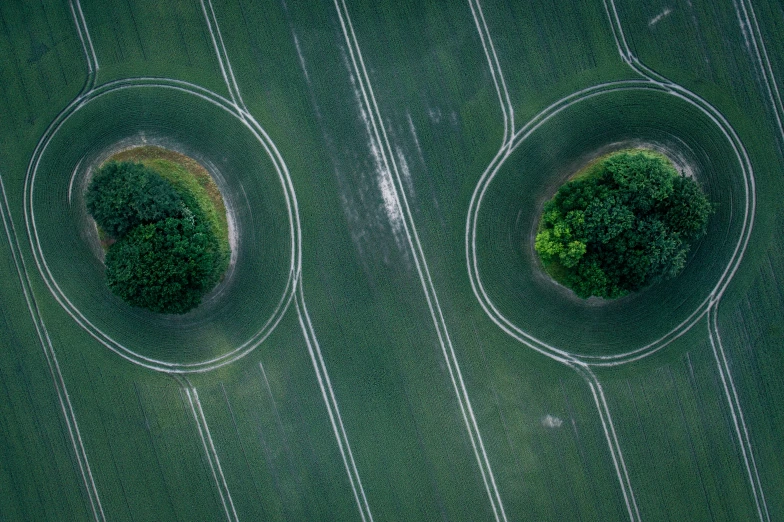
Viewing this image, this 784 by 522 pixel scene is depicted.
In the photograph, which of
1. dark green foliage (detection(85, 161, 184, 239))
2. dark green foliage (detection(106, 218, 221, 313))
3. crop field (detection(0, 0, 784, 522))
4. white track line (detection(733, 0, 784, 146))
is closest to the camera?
dark green foliage (detection(106, 218, 221, 313))

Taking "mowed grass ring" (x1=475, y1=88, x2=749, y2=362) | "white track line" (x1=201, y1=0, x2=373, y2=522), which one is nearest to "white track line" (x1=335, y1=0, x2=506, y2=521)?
"mowed grass ring" (x1=475, y1=88, x2=749, y2=362)

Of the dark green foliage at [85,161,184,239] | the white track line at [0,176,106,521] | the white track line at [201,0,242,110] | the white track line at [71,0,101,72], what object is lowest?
the white track line at [0,176,106,521]

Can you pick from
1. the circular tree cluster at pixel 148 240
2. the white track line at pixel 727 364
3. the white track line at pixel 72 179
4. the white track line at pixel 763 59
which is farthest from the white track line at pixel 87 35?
the white track line at pixel 763 59

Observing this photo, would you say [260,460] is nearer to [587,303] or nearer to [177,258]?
[177,258]

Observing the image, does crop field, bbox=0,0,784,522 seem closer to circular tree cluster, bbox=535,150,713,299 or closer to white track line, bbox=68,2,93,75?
white track line, bbox=68,2,93,75

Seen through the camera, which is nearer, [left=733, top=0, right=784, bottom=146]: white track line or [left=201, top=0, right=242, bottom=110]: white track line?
[left=733, top=0, right=784, bottom=146]: white track line

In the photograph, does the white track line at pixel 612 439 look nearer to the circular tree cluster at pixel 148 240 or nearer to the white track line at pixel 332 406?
the white track line at pixel 332 406

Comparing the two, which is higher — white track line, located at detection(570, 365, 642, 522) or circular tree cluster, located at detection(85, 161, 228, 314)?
circular tree cluster, located at detection(85, 161, 228, 314)

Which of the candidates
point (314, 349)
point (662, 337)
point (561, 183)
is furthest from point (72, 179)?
point (662, 337)

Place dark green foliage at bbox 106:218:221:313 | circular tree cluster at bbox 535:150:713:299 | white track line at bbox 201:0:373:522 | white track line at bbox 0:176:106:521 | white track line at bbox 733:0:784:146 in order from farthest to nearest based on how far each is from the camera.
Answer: white track line at bbox 0:176:106:521 < white track line at bbox 201:0:373:522 < white track line at bbox 733:0:784:146 < dark green foliage at bbox 106:218:221:313 < circular tree cluster at bbox 535:150:713:299
